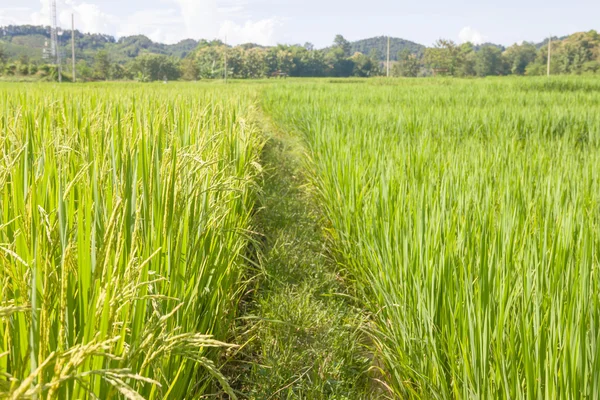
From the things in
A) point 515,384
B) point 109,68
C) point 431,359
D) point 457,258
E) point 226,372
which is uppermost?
A: point 109,68

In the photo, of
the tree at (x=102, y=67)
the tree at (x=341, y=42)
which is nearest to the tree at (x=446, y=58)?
the tree at (x=102, y=67)

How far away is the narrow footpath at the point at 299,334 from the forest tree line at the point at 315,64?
4387 centimetres

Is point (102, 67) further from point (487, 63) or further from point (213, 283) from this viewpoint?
point (213, 283)

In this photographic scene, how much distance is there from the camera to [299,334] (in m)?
2.15

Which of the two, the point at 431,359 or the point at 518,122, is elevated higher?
the point at 518,122

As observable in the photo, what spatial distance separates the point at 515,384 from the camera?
1046 mm

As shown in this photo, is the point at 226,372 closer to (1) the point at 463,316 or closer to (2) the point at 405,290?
(2) the point at 405,290

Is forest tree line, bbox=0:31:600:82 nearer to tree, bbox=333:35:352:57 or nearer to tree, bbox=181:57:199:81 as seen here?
tree, bbox=181:57:199:81

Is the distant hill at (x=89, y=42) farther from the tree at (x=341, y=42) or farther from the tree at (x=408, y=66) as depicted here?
the tree at (x=408, y=66)

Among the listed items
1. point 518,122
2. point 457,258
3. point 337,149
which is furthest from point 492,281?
point 518,122

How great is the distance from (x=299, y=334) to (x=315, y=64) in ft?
322

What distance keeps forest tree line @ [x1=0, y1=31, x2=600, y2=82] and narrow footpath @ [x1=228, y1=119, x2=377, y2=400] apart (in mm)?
43870

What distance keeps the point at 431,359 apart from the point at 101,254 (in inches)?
44.5

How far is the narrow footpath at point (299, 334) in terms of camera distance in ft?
5.85
